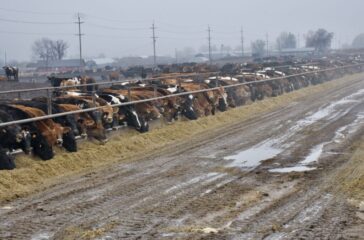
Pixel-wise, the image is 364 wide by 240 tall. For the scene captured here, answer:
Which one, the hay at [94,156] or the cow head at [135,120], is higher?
the cow head at [135,120]

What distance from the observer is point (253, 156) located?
12.3 metres

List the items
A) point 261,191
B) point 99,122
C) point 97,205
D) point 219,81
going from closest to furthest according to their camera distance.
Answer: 1. point 97,205
2. point 261,191
3. point 99,122
4. point 219,81

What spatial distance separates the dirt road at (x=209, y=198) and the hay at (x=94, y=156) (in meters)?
0.51

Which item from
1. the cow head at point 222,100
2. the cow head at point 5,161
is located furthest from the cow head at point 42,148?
the cow head at point 222,100

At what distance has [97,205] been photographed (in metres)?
8.34

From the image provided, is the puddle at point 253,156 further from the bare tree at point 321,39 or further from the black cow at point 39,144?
the bare tree at point 321,39

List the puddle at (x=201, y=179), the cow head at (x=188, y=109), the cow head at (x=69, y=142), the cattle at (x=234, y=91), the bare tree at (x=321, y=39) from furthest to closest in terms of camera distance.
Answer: the bare tree at (x=321, y=39), the cattle at (x=234, y=91), the cow head at (x=188, y=109), the cow head at (x=69, y=142), the puddle at (x=201, y=179)

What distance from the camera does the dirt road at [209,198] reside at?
22.9 ft

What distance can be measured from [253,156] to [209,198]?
3.90m

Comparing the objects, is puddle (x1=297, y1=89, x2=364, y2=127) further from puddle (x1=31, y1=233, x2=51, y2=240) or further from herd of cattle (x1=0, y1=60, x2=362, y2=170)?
puddle (x1=31, y1=233, x2=51, y2=240)

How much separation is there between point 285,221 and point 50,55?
13221 cm

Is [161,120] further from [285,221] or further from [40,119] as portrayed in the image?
[285,221]

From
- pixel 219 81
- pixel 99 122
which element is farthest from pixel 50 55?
pixel 99 122

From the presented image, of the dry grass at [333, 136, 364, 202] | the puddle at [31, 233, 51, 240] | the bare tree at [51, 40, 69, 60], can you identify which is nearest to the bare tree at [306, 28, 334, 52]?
the bare tree at [51, 40, 69, 60]
